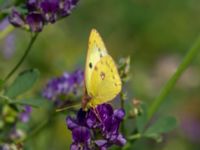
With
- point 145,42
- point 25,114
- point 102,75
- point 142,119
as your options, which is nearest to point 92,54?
point 102,75

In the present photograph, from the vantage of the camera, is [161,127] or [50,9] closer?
[50,9]

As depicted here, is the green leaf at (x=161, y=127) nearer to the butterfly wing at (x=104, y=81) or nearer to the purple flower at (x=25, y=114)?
the purple flower at (x=25, y=114)

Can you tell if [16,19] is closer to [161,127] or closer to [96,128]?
[96,128]

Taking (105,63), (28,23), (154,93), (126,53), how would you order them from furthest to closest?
(126,53) → (154,93) → (28,23) → (105,63)

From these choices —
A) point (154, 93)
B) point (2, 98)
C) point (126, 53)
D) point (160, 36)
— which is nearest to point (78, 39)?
point (126, 53)

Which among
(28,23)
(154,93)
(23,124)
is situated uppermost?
(28,23)

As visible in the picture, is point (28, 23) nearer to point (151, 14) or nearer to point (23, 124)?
point (23, 124)
